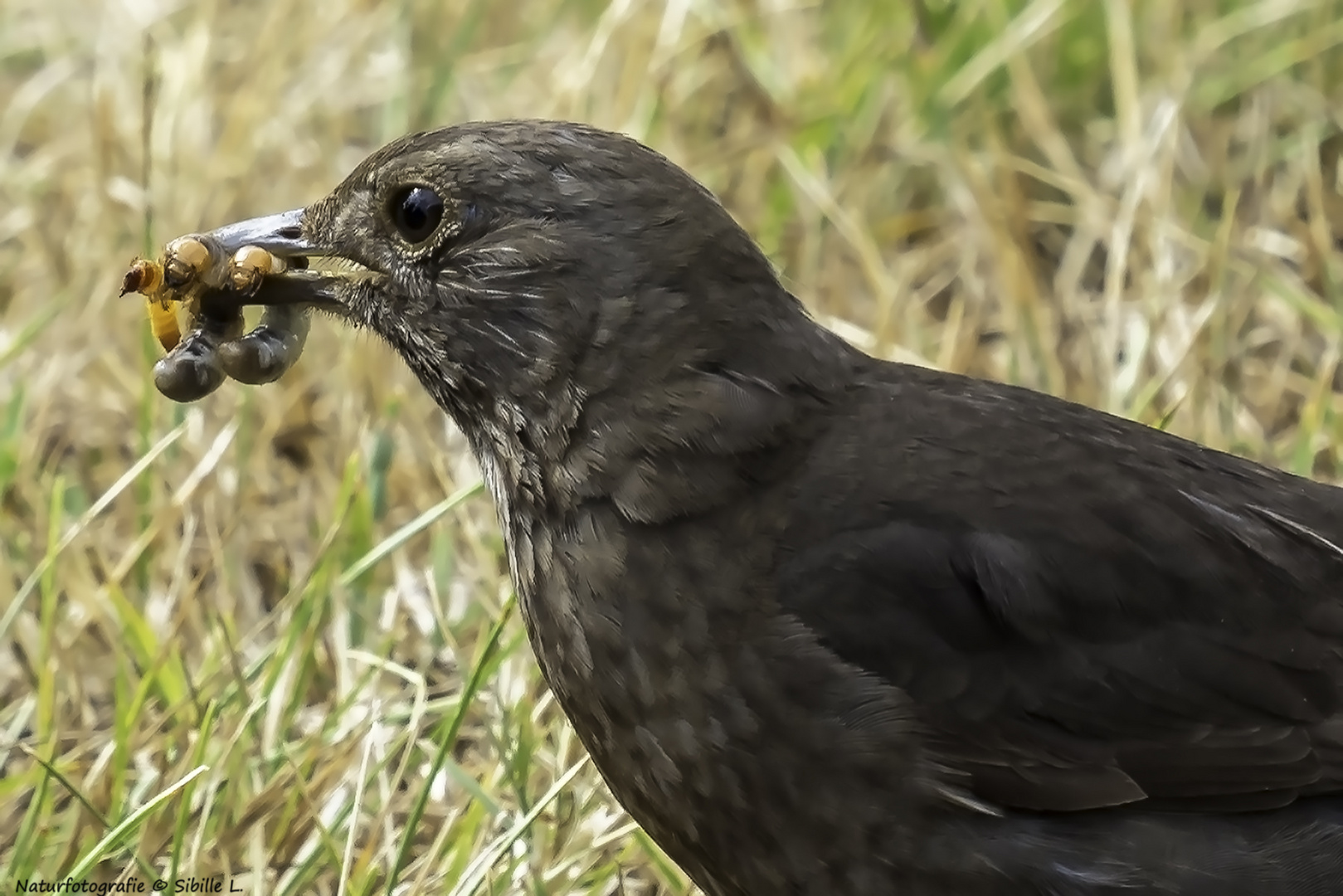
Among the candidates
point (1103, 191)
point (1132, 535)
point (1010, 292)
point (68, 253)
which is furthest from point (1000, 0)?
point (1132, 535)

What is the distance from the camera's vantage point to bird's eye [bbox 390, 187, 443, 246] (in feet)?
8.24

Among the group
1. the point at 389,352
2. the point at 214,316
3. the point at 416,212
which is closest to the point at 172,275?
the point at 214,316

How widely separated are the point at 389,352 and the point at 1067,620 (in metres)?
2.09

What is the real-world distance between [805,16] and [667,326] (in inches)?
119

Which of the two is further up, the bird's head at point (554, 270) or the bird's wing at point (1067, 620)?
the bird's head at point (554, 270)

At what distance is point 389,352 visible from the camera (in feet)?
13.3

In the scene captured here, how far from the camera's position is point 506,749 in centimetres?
283

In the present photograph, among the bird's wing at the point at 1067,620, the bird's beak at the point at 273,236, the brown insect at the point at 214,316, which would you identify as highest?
the bird's beak at the point at 273,236

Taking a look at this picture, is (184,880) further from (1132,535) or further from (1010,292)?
(1010,292)

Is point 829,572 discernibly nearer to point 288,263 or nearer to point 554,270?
point 554,270

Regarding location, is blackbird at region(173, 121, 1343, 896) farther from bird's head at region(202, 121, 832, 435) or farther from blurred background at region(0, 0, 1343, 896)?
blurred background at region(0, 0, 1343, 896)

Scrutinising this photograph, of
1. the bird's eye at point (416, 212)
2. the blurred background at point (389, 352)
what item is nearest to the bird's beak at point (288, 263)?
the bird's eye at point (416, 212)

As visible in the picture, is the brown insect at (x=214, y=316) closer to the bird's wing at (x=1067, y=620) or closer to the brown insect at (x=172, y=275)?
the brown insect at (x=172, y=275)

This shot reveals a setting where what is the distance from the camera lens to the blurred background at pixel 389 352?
286 centimetres
